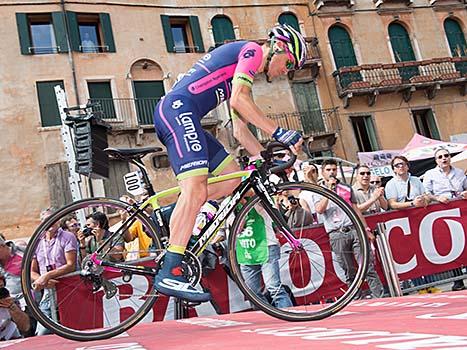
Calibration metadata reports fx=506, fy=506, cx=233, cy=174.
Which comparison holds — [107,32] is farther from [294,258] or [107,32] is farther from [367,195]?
[294,258]

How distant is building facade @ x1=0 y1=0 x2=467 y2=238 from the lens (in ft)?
60.9

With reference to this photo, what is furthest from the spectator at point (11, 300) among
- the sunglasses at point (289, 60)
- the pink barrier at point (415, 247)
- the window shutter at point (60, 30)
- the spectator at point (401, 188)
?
the window shutter at point (60, 30)

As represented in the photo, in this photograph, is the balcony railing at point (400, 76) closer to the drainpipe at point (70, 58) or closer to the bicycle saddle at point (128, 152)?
the drainpipe at point (70, 58)

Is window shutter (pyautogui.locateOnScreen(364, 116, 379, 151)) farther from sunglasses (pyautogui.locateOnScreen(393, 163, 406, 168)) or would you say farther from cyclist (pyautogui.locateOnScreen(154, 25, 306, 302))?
cyclist (pyautogui.locateOnScreen(154, 25, 306, 302))

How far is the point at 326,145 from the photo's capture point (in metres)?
21.8

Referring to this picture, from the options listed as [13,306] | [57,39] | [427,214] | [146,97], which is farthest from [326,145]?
[13,306]

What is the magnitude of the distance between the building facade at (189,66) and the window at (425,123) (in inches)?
1.9

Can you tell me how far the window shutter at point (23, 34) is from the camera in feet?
62.5

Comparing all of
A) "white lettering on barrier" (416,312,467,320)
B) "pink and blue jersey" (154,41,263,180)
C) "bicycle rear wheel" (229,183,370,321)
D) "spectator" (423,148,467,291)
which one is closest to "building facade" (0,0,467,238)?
"spectator" (423,148,467,291)

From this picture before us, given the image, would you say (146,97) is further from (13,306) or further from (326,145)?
(13,306)

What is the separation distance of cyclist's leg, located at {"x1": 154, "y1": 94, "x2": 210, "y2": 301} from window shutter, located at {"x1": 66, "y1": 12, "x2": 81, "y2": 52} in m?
18.4

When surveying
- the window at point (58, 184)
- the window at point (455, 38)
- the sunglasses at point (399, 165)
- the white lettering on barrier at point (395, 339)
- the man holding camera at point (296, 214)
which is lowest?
the white lettering on barrier at point (395, 339)

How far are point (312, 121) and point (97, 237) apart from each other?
19119 mm

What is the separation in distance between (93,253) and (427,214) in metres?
4.24
